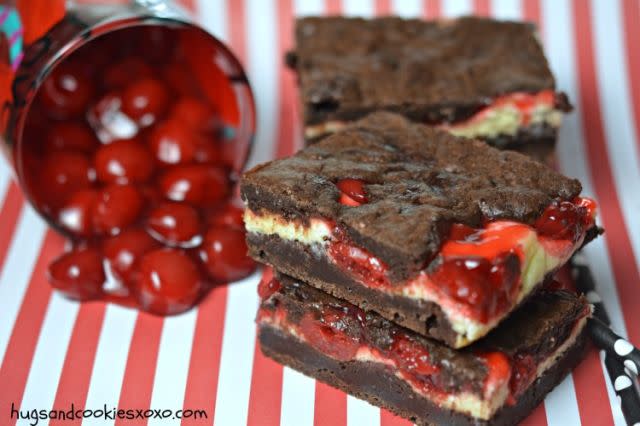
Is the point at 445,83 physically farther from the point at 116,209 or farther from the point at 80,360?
the point at 80,360

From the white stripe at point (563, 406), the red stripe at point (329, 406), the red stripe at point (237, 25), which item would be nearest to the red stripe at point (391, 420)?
the red stripe at point (329, 406)

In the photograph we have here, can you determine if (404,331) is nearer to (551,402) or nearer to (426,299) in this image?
(426,299)

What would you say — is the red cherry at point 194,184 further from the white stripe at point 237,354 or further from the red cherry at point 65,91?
the red cherry at point 65,91

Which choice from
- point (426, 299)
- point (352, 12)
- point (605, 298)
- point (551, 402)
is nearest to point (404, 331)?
point (426, 299)

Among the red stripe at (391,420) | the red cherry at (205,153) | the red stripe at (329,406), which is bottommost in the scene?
the red stripe at (391,420)

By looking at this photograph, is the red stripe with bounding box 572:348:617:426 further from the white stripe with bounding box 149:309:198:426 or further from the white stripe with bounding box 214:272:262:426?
the white stripe with bounding box 149:309:198:426

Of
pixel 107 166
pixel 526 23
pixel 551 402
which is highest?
pixel 526 23

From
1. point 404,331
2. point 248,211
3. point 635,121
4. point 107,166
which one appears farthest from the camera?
point 635,121

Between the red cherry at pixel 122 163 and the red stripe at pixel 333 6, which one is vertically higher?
the red stripe at pixel 333 6
